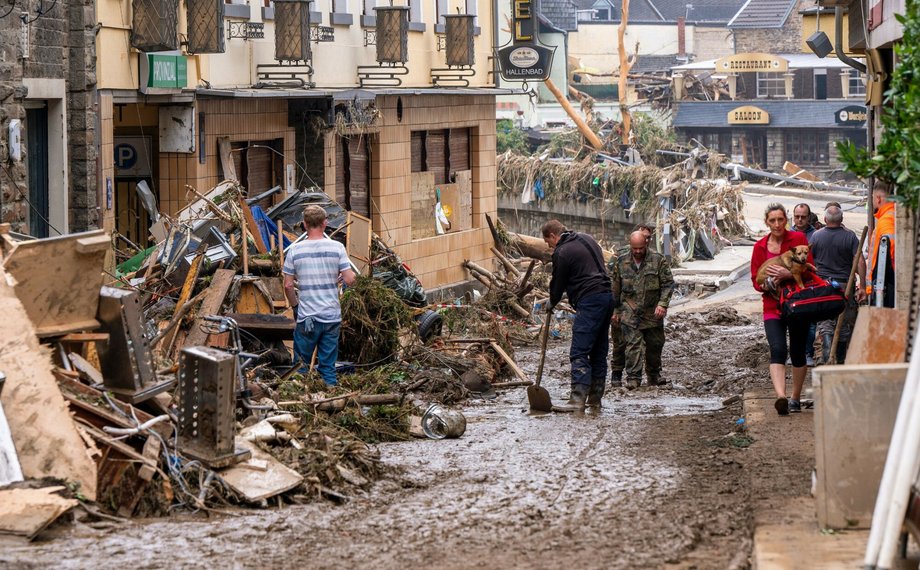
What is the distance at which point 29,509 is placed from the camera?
270 inches

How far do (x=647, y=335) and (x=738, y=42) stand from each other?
55642mm

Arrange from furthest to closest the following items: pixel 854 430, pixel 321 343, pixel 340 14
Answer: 1. pixel 340 14
2. pixel 321 343
3. pixel 854 430

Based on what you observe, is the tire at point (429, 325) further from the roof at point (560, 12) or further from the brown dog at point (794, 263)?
the roof at point (560, 12)

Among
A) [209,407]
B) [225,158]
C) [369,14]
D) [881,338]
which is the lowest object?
[209,407]

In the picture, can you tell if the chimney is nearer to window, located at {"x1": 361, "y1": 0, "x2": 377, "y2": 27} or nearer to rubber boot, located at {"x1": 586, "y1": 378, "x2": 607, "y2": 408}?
window, located at {"x1": 361, "y1": 0, "x2": 377, "y2": 27}

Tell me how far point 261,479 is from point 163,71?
370 inches

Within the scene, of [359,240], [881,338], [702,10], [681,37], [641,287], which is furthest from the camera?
[702,10]

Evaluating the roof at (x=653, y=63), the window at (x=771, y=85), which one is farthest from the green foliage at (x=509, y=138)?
the roof at (x=653, y=63)

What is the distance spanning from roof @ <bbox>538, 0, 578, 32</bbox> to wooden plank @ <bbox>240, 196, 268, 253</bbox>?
5156cm

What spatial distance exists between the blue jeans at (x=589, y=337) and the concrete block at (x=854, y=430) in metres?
6.11

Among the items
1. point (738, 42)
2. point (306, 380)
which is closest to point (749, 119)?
point (738, 42)

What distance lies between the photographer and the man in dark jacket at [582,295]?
1273 centimetres

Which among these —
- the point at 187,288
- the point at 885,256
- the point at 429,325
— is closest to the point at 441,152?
the point at 429,325

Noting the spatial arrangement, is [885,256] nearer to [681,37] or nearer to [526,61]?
[526,61]
